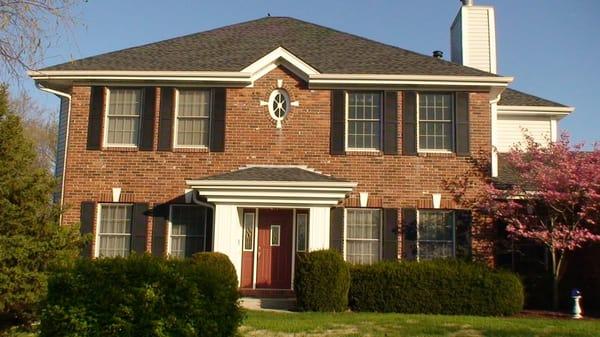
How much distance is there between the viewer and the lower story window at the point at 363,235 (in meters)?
15.5

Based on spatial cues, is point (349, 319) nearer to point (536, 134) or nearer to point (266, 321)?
point (266, 321)

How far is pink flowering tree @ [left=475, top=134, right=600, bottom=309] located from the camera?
14.1 m

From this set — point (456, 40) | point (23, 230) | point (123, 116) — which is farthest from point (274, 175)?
point (456, 40)

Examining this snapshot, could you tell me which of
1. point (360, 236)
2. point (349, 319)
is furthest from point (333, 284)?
point (360, 236)

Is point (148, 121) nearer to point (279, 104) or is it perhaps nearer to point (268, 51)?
point (279, 104)

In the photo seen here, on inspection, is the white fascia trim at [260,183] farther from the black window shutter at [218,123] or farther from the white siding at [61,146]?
the white siding at [61,146]

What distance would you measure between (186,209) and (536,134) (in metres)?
10.8

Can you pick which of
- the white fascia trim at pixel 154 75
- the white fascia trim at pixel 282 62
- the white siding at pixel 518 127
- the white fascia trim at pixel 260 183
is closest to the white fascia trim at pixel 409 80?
the white fascia trim at pixel 282 62

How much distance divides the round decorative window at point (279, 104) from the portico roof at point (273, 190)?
2.08 meters

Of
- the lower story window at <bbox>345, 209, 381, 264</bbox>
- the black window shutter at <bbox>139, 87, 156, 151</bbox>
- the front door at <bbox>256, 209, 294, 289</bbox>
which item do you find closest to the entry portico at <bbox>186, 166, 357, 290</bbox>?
the front door at <bbox>256, 209, 294, 289</bbox>

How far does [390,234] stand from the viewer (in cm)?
1545

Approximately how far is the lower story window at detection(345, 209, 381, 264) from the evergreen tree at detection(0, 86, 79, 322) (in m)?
6.80

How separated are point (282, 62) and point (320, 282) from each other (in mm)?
5925

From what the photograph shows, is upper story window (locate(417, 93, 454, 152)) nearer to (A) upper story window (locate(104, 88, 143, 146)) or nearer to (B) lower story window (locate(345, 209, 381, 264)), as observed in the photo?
(B) lower story window (locate(345, 209, 381, 264))
